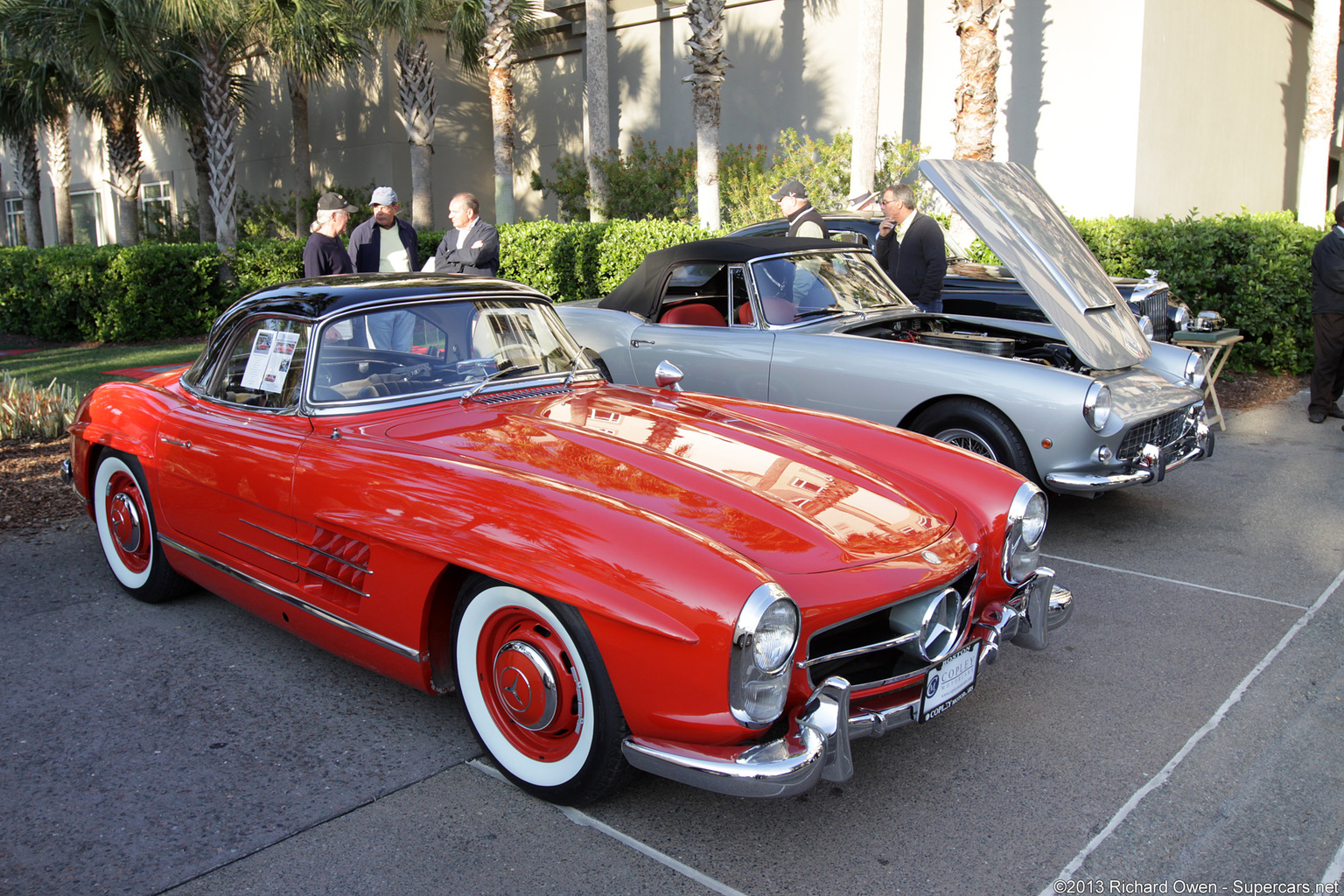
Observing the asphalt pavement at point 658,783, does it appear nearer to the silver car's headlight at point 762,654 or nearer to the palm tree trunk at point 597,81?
the silver car's headlight at point 762,654

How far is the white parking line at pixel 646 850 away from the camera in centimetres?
249

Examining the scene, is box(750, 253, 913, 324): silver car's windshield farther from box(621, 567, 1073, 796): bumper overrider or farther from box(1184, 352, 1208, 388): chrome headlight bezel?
box(621, 567, 1073, 796): bumper overrider

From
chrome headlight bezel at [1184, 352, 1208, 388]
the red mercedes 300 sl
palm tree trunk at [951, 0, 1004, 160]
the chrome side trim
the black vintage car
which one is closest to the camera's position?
the red mercedes 300 sl

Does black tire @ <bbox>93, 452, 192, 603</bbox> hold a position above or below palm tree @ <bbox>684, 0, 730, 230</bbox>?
below

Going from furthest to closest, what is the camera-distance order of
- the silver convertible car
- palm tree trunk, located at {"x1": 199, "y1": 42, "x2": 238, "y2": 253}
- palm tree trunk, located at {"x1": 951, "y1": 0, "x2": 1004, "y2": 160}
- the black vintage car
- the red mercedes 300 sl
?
1. palm tree trunk, located at {"x1": 199, "y1": 42, "x2": 238, "y2": 253}
2. palm tree trunk, located at {"x1": 951, "y1": 0, "x2": 1004, "y2": 160}
3. the black vintage car
4. the silver convertible car
5. the red mercedes 300 sl

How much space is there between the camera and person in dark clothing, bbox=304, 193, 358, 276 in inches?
265

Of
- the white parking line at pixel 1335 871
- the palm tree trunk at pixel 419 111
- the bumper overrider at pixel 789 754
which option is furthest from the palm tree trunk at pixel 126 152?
the white parking line at pixel 1335 871

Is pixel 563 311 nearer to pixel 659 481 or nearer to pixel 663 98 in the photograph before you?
pixel 659 481

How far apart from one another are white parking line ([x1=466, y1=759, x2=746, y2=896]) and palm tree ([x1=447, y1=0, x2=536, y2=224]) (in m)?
14.1

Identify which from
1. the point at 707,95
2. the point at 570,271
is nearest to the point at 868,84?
the point at 707,95

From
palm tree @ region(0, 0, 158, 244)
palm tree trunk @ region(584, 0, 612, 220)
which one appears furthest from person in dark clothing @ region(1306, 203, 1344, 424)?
palm tree @ region(0, 0, 158, 244)

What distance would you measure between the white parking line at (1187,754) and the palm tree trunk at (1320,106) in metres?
12.4

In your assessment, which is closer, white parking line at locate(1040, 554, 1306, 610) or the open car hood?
white parking line at locate(1040, 554, 1306, 610)

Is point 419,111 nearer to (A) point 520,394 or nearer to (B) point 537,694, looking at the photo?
(A) point 520,394
